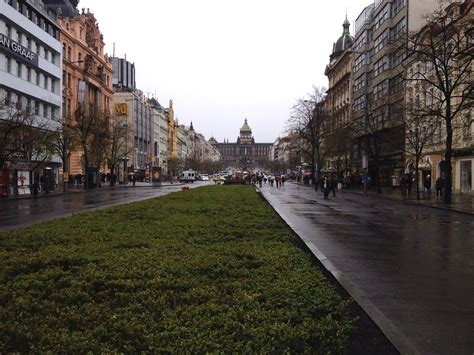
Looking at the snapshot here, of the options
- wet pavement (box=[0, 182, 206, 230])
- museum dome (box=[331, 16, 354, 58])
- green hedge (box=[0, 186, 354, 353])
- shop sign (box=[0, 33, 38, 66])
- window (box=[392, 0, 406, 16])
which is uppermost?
museum dome (box=[331, 16, 354, 58])

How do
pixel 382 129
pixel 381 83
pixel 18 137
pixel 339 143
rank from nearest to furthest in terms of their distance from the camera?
pixel 18 137
pixel 382 129
pixel 381 83
pixel 339 143

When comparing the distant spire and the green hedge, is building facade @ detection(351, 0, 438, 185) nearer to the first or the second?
the distant spire

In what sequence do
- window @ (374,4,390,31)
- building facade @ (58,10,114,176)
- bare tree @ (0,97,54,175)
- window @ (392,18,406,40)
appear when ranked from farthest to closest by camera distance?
1. building facade @ (58,10,114,176)
2. window @ (374,4,390,31)
3. window @ (392,18,406,40)
4. bare tree @ (0,97,54,175)

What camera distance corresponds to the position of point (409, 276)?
8.02 m

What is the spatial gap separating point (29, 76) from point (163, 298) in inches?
2213

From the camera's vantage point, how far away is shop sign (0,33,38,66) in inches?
1845

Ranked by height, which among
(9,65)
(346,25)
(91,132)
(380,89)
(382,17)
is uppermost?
(346,25)

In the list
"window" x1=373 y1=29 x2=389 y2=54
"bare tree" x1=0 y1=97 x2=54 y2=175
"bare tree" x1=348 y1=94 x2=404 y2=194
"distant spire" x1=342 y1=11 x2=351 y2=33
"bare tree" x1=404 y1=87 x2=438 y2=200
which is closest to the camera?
"bare tree" x1=404 y1=87 x2=438 y2=200

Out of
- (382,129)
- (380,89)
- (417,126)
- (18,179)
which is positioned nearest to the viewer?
(417,126)

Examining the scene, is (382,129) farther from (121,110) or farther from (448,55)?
(121,110)

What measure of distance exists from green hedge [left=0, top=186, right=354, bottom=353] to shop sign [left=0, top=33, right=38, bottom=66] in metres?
45.0

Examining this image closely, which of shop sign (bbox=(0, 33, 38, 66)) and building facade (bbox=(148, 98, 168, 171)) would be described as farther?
building facade (bbox=(148, 98, 168, 171))

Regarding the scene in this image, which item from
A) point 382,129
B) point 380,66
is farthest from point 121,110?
point 382,129

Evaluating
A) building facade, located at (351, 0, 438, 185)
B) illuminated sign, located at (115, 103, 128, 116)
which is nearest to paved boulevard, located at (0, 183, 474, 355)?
building facade, located at (351, 0, 438, 185)
